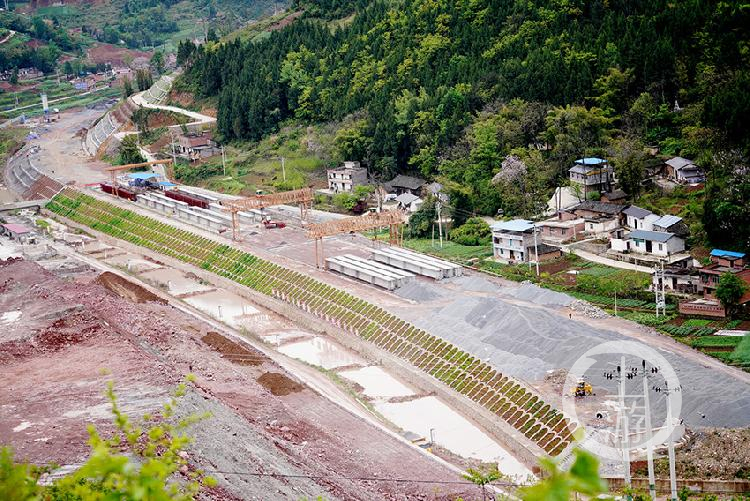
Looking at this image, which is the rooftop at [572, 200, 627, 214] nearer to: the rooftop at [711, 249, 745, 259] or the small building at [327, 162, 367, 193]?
the rooftop at [711, 249, 745, 259]

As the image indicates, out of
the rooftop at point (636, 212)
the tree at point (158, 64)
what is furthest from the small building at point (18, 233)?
the tree at point (158, 64)

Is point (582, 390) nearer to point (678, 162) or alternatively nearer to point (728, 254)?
point (728, 254)

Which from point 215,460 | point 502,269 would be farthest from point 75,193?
point 215,460

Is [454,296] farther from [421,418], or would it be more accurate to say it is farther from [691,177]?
[691,177]

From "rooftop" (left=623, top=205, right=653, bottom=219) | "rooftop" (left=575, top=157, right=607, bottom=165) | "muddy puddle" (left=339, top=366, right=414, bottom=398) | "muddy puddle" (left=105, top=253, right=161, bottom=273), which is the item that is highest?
"rooftop" (left=575, top=157, right=607, bottom=165)

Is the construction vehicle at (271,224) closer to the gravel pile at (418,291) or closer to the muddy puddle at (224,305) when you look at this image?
the muddy puddle at (224,305)

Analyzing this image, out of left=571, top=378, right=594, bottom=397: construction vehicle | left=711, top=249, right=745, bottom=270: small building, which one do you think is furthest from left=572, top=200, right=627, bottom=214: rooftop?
left=571, top=378, right=594, bottom=397: construction vehicle
